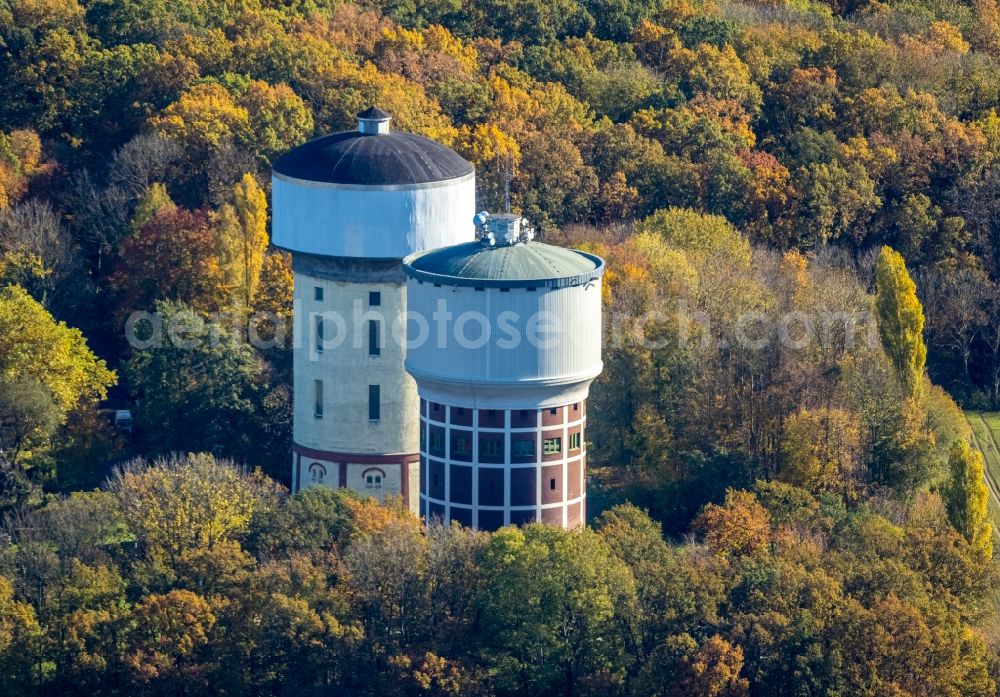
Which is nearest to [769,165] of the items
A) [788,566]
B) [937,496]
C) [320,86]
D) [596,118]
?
[596,118]

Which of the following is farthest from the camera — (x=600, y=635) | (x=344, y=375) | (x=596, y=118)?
(x=596, y=118)

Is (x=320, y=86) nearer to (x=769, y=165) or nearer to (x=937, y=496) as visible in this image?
(x=769, y=165)

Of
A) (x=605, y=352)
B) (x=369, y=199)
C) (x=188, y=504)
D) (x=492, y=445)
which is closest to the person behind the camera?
(x=492, y=445)

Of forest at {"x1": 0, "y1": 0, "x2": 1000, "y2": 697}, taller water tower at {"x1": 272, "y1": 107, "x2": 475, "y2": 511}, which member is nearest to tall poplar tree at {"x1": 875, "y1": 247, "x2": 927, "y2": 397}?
forest at {"x1": 0, "y1": 0, "x2": 1000, "y2": 697}

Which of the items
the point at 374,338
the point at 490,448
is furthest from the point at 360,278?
the point at 490,448

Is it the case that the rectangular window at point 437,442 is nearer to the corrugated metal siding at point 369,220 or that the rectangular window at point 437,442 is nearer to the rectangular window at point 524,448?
the rectangular window at point 524,448

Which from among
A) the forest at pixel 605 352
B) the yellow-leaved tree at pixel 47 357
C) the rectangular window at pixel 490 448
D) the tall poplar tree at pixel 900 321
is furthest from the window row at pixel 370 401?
the tall poplar tree at pixel 900 321

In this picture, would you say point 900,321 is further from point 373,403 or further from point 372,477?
point 372,477

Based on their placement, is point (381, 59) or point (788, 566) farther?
point (381, 59)
